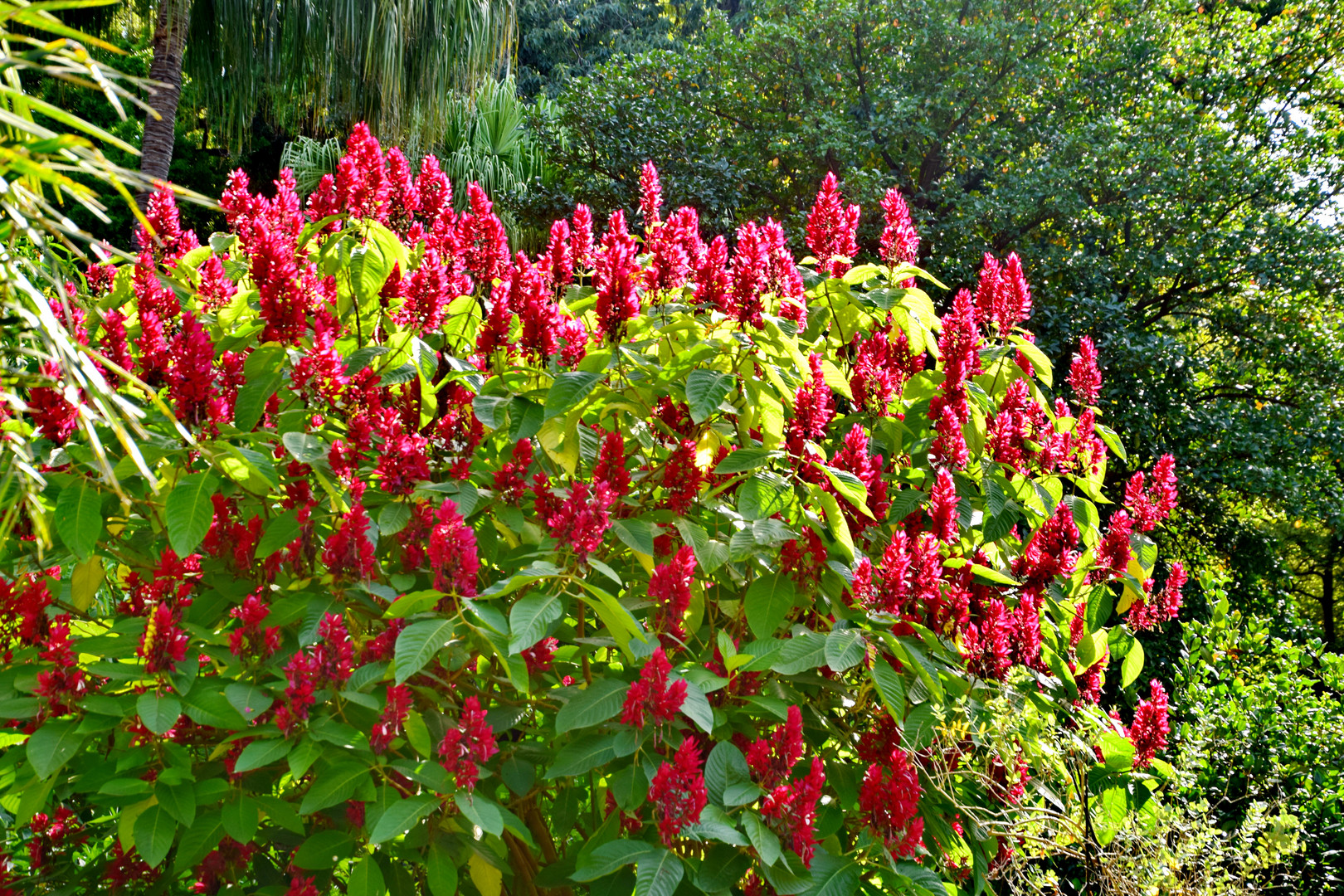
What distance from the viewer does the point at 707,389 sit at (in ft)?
6.14

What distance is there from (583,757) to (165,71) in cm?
737

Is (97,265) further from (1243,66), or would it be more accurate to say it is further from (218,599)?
(1243,66)

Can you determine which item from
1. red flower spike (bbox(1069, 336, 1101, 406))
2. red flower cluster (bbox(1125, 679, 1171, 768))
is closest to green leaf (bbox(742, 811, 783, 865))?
red flower cluster (bbox(1125, 679, 1171, 768))

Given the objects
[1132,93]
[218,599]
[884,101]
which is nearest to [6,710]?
[218,599]

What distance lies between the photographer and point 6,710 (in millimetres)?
1550

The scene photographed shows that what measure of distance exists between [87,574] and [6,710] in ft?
1.67

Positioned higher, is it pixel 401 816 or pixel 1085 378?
pixel 1085 378

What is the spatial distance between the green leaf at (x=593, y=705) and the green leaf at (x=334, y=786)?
1.09 ft

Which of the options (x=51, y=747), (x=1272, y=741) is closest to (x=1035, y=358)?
(x=51, y=747)

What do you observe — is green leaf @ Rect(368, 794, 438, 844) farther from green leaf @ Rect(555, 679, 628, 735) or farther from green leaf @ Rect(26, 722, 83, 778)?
green leaf @ Rect(26, 722, 83, 778)

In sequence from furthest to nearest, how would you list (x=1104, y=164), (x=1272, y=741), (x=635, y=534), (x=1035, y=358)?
1. (x=1104, y=164)
2. (x=1272, y=741)
3. (x=1035, y=358)
4. (x=635, y=534)

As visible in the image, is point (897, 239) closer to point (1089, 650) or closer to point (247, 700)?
point (1089, 650)

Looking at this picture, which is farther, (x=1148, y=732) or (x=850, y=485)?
(x=1148, y=732)

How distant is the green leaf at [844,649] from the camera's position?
1690 mm
